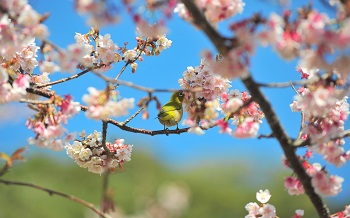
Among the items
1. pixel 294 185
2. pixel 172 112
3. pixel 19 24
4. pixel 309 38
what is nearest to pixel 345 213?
pixel 294 185

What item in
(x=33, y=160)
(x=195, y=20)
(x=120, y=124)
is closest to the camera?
(x=195, y=20)

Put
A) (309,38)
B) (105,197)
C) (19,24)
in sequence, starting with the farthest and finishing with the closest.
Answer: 1. (19,24)
2. (105,197)
3. (309,38)

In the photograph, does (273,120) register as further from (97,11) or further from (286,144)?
(97,11)

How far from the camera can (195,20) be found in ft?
5.72

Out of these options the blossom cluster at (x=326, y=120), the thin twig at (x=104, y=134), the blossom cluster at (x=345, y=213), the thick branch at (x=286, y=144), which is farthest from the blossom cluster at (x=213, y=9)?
the blossom cluster at (x=345, y=213)

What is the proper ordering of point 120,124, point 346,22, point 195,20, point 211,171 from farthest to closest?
point 211,171 < point 120,124 < point 195,20 < point 346,22

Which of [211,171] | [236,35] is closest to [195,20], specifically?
[236,35]

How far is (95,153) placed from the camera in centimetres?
272

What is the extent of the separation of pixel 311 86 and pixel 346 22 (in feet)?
1.18

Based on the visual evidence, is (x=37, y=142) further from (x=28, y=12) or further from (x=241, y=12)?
(x=241, y=12)

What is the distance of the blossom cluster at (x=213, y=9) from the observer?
1883 millimetres

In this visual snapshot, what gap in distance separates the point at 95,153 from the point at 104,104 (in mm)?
864

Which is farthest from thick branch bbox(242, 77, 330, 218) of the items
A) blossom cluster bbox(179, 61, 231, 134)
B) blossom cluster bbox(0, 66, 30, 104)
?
blossom cluster bbox(0, 66, 30, 104)

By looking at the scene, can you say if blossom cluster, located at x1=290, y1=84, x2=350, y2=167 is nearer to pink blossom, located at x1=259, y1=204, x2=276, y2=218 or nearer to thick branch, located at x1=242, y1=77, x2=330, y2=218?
thick branch, located at x1=242, y1=77, x2=330, y2=218
